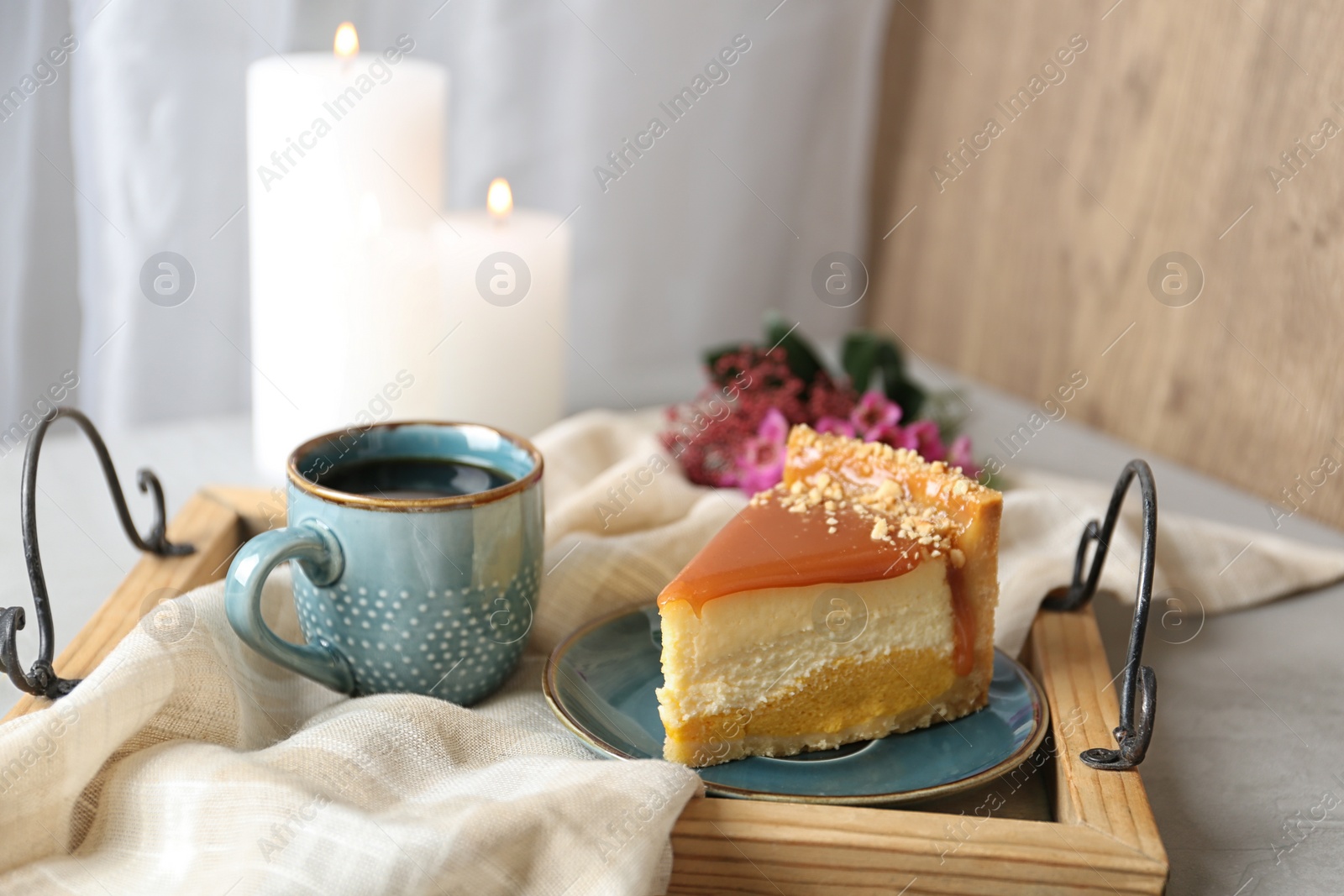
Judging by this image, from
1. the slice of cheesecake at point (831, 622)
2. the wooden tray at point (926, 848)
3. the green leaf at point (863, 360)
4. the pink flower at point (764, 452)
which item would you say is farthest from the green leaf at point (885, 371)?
the wooden tray at point (926, 848)

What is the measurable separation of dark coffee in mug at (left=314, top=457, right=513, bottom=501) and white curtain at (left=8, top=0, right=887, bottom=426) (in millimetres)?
474

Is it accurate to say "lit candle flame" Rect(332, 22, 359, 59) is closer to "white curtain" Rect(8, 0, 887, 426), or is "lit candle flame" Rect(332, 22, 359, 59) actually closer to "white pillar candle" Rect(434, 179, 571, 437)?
"white pillar candle" Rect(434, 179, 571, 437)

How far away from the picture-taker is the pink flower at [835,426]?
78 centimetres

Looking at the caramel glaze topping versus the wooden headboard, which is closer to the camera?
the caramel glaze topping

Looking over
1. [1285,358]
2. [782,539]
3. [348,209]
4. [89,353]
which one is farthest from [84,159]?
[1285,358]

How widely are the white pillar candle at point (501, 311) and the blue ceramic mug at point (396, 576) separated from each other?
0.91 ft

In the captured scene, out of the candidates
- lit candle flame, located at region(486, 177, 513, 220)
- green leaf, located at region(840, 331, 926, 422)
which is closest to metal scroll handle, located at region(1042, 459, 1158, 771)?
green leaf, located at region(840, 331, 926, 422)

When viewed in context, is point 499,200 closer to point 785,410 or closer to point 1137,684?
point 785,410

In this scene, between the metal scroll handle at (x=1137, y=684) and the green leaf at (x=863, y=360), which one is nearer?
the metal scroll handle at (x=1137, y=684)

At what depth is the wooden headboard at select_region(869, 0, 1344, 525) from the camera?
0.83 m

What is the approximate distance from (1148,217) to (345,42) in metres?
0.62

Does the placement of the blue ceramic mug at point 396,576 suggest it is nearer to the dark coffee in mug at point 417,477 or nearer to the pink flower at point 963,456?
the dark coffee in mug at point 417,477

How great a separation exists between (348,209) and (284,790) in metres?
0.45

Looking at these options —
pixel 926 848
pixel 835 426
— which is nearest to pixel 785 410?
pixel 835 426
